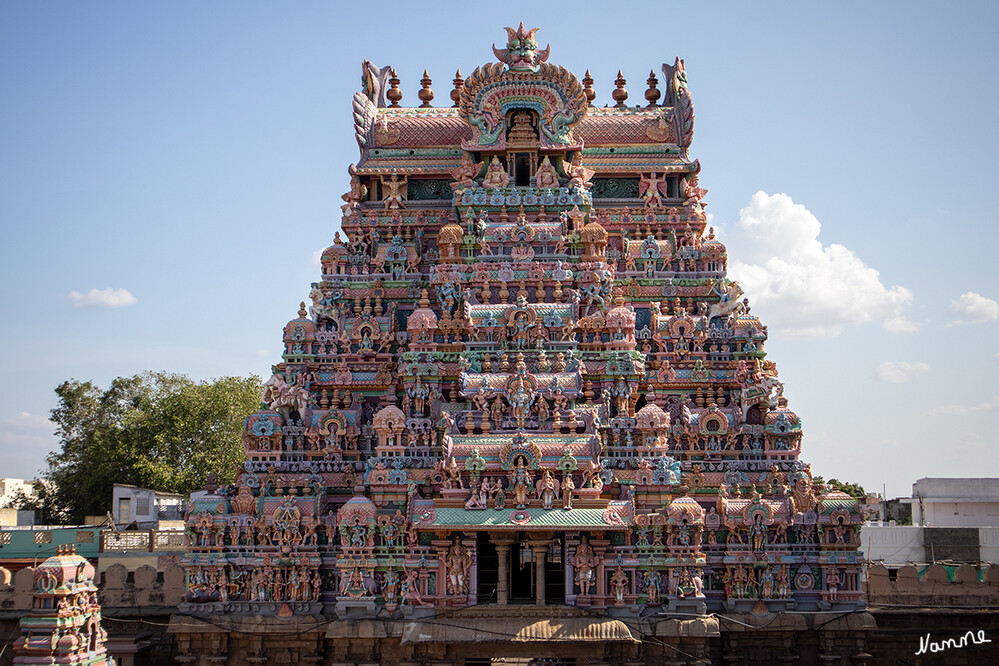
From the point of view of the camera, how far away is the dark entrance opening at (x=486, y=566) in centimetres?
2433

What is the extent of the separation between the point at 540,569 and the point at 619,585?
1834mm

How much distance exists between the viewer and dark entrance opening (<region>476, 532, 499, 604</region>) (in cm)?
2433

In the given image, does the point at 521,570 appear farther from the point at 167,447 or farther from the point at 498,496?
the point at 167,447

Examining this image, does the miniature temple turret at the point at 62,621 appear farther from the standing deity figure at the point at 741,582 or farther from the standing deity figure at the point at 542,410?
the standing deity figure at the point at 741,582

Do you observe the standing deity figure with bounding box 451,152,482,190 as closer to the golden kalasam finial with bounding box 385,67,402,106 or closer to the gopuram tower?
the gopuram tower

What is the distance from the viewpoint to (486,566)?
2475 centimetres

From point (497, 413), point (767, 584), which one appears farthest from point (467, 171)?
point (767, 584)

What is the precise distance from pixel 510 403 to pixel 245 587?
25.3 ft

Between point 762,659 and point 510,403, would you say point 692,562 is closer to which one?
point 762,659

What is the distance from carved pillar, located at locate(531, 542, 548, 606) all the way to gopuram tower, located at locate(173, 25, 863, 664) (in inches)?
2.2

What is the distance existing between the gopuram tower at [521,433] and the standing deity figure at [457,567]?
0.27 ft

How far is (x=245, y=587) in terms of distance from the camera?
82.5 ft

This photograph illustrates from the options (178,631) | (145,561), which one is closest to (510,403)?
(178,631)

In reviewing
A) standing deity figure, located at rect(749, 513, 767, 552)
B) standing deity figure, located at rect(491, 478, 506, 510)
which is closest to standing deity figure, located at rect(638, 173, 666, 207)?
standing deity figure, located at rect(749, 513, 767, 552)
